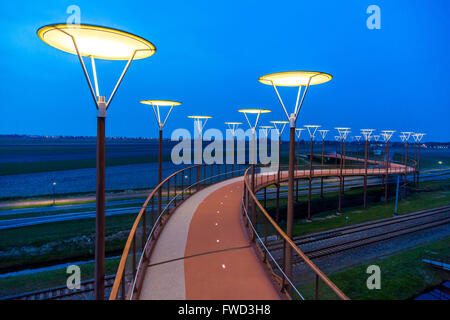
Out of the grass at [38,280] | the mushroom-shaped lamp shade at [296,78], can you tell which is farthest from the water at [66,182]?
the mushroom-shaped lamp shade at [296,78]

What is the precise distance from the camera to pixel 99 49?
6.60 m

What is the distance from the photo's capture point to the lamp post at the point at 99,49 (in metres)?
5.00

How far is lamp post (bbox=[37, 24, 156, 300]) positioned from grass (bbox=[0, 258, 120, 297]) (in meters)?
12.3

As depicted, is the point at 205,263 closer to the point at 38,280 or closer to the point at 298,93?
the point at 298,93

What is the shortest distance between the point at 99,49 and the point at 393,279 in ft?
54.3

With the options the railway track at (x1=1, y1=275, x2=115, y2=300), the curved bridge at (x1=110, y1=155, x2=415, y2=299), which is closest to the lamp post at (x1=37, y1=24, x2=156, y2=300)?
the curved bridge at (x1=110, y1=155, x2=415, y2=299)

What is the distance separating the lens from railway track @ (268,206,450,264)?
17734 millimetres

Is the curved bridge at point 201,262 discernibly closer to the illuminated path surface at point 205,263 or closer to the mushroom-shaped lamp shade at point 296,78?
the illuminated path surface at point 205,263

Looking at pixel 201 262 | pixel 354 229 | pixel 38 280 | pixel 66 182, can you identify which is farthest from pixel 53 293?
pixel 66 182

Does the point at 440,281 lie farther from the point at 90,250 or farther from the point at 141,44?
the point at 90,250
